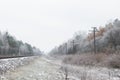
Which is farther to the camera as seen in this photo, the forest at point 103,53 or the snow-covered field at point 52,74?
the forest at point 103,53

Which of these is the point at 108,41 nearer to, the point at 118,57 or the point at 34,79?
the point at 118,57

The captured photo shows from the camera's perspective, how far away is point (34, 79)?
13211mm

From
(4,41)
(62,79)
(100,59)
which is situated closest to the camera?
(62,79)

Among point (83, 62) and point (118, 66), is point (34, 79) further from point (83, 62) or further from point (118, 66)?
point (83, 62)

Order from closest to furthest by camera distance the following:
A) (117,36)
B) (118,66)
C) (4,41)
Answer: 1. (118,66)
2. (117,36)
3. (4,41)

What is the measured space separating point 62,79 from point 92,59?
2173 centimetres

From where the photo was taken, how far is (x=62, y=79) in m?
14.2

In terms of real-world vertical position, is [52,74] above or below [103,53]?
below

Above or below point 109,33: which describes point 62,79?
below

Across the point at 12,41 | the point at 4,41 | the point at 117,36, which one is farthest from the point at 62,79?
the point at 12,41

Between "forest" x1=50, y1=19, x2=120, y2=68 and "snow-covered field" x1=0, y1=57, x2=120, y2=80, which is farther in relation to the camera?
"forest" x1=50, y1=19, x2=120, y2=68

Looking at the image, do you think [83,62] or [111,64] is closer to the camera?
[111,64]

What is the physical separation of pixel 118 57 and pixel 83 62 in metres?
8.21

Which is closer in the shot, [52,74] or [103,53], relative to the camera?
[52,74]
